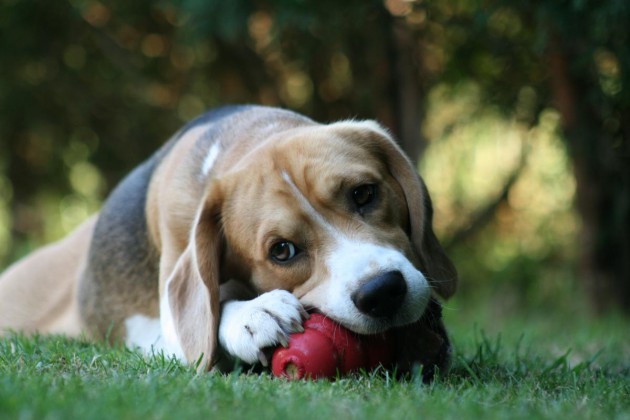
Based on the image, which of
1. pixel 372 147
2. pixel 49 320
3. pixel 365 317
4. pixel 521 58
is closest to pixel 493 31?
pixel 521 58

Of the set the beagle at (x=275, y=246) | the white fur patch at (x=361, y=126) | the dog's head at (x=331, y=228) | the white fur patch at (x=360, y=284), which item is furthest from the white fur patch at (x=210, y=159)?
the white fur patch at (x=360, y=284)

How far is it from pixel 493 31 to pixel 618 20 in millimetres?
2424

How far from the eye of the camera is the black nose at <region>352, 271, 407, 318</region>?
3834mm

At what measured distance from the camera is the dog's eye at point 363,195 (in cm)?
441

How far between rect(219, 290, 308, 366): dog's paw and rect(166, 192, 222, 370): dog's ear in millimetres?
103

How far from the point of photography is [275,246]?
14.3 feet

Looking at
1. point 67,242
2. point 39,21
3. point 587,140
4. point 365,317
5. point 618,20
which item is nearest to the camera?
point 365,317

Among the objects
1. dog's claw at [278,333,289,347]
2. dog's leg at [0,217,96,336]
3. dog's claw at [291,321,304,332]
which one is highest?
dog's claw at [291,321,304,332]

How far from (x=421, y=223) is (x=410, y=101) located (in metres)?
5.72

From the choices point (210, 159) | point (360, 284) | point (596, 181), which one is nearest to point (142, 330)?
point (210, 159)

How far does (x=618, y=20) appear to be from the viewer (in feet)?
19.7

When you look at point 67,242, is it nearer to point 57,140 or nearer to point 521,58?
point 521,58

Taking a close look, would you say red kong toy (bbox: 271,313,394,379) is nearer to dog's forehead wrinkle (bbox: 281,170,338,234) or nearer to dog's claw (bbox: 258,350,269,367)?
dog's claw (bbox: 258,350,269,367)

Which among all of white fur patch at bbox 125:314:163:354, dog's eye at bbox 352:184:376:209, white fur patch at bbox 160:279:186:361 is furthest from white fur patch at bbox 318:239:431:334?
white fur patch at bbox 125:314:163:354
